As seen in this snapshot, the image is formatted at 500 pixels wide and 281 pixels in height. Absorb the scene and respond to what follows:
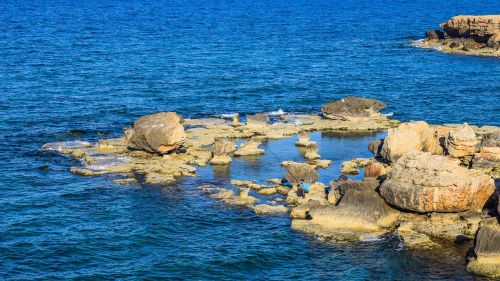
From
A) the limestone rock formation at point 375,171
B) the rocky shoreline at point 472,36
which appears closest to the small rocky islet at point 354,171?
the limestone rock formation at point 375,171

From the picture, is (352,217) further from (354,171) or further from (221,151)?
(221,151)

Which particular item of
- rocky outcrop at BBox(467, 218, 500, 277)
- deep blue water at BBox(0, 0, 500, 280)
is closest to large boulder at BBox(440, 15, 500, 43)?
deep blue water at BBox(0, 0, 500, 280)

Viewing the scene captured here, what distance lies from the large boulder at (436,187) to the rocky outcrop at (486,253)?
6.46 meters

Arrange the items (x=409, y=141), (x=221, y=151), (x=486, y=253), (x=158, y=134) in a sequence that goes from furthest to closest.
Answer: (x=221, y=151)
(x=158, y=134)
(x=409, y=141)
(x=486, y=253)

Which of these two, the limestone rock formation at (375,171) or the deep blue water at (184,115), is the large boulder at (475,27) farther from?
the limestone rock formation at (375,171)

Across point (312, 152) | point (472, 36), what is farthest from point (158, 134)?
point (472, 36)

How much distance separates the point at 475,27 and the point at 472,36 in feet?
13.9

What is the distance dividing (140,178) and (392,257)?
3048cm

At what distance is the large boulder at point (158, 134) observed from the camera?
9156 centimetres

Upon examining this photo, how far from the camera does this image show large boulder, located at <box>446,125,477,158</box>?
87.0 m

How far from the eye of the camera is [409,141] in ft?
289

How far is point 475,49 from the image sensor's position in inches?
6757

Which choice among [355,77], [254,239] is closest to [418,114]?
[355,77]

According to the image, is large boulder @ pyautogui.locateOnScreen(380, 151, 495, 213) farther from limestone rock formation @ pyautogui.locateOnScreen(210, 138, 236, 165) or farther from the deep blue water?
limestone rock formation @ pyautogui.locateOnScreen(210, 138, 236, 165)
